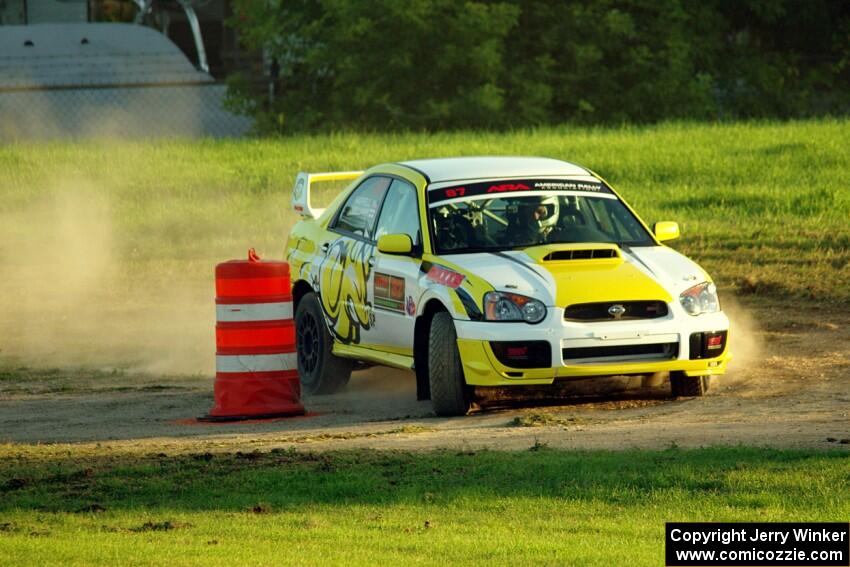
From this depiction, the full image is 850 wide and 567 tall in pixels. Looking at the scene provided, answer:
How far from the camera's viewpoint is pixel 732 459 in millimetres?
9172

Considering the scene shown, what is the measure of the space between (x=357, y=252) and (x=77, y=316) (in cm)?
653

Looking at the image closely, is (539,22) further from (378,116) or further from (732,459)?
(732,459)

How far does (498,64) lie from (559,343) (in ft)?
88.3

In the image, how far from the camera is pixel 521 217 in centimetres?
1204

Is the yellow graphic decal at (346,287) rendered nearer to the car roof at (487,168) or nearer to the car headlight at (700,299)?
the car roof at (487,168)

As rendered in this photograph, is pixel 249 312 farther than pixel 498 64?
No

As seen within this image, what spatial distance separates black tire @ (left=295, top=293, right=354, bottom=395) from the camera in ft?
42.9

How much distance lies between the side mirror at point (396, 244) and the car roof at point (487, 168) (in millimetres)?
677

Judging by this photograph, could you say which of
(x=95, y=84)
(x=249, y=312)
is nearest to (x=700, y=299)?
(x=249, y=312)

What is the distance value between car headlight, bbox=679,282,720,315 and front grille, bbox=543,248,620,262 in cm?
52

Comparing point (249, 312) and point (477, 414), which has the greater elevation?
point (249, 312)

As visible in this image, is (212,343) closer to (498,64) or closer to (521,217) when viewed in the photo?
(521,217)

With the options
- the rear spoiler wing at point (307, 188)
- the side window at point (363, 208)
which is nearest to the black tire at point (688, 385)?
the side window at point (363, 208)

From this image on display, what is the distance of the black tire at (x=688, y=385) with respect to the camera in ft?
38.3
